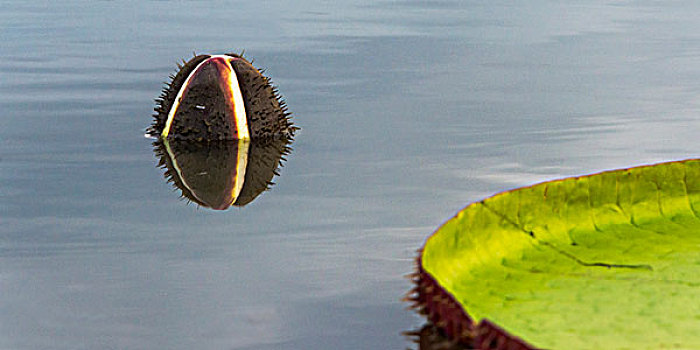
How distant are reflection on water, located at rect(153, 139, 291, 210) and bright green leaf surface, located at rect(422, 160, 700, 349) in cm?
173

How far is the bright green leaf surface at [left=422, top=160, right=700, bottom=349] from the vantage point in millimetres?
2414

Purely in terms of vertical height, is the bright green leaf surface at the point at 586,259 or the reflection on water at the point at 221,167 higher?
the bright green leaf surface at the point at 586,259

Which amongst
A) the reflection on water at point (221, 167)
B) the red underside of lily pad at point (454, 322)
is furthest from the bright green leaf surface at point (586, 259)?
the reflection on water at point (221, 167)

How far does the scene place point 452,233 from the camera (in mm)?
2818

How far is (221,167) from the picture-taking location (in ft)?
17.2

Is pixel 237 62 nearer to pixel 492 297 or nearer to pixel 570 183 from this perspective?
pixel 570 183

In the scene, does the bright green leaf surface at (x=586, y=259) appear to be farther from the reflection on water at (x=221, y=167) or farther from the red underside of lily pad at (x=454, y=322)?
the reflection on water at (x=221, y=167)

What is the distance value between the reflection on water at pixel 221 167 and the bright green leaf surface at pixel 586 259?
1.73 metres

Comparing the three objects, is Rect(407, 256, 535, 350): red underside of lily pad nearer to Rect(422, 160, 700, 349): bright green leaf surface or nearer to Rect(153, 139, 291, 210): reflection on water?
Rect(422, 160, 700, 349): bright green leaf surface

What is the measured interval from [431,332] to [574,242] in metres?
0.74

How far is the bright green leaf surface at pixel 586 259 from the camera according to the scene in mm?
2414

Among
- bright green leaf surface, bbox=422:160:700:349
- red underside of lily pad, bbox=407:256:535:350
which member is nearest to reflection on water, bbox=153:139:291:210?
bright green leaf surface, bbox=422:160:700:349

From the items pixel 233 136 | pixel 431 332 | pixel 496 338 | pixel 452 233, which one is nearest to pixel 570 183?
pixel 452 233

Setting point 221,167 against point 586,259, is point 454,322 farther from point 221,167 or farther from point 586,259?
point 221,167
